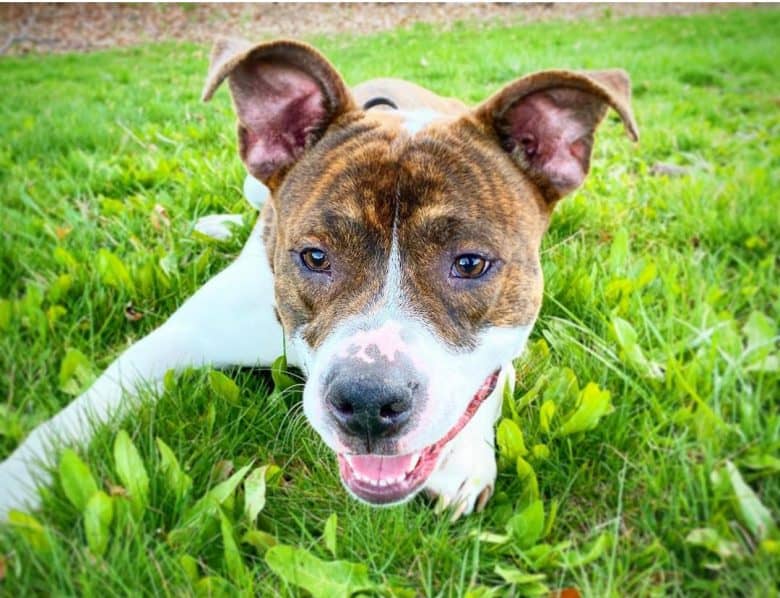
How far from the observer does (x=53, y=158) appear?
5.78m

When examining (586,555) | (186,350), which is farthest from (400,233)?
(586,555)

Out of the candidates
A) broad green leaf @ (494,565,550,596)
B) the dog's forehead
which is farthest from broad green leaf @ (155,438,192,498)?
broad green leaf @ (494,565,550,596)

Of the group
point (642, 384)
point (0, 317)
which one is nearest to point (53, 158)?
point (0, 317)

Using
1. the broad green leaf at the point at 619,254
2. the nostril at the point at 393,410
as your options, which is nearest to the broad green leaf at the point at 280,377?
the nostril at the point at 393,410

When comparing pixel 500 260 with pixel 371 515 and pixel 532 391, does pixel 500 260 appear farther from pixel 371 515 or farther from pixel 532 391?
pixel 371 515

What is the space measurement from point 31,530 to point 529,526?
1537 mm

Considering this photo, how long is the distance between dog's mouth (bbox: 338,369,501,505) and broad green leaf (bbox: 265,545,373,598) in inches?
10.6

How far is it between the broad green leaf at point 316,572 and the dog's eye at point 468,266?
1063mm

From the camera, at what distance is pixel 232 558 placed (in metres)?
1.94

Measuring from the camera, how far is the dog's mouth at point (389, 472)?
2189mm

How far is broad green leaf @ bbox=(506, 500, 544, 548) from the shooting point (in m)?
2.13

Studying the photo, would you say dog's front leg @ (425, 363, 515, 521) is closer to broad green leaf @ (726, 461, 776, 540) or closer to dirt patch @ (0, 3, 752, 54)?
broad green leaf @ (726, 461, 776, 540)

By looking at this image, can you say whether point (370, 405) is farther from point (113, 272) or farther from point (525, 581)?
point (113, 272)

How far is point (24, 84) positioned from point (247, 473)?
10465 mm
